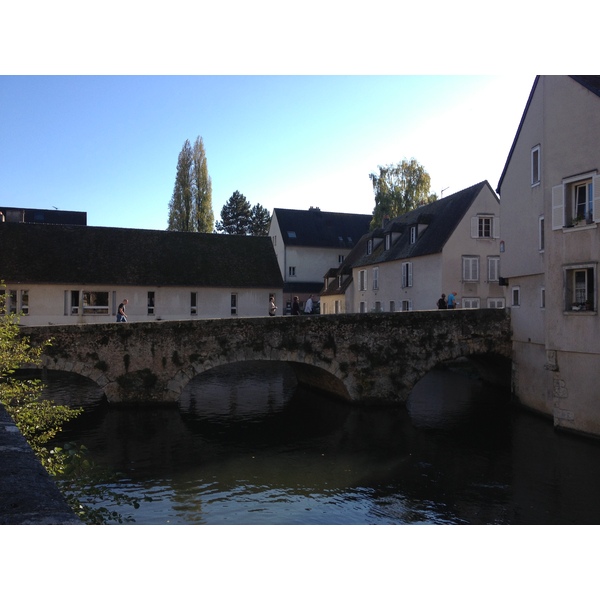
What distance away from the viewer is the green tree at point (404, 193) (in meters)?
43.0

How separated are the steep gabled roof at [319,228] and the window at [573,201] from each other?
105ft

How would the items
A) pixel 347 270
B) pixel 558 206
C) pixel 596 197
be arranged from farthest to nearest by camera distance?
pixel 347 270 → pixel 558 206 → pixel 596 197

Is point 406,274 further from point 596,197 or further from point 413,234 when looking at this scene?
point 596,197

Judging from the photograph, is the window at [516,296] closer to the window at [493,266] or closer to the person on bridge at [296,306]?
the window at [493,266]

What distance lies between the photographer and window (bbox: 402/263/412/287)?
98.6 feet

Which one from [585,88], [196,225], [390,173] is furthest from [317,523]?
[196,225]

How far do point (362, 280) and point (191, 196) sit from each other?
63.2ft

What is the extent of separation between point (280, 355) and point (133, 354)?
14.1 feet

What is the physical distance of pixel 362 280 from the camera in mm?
36406

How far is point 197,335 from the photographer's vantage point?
17.0 m

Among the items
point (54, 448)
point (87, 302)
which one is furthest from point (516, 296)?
point (87, 302)

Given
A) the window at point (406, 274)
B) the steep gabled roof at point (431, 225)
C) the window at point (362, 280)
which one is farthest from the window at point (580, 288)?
the window at point (362, 280)

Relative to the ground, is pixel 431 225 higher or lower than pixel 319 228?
lower

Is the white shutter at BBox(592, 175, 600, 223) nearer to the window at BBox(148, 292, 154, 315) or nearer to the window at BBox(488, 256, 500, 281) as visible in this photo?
the window at BBox(488, 256, 500, 281)
